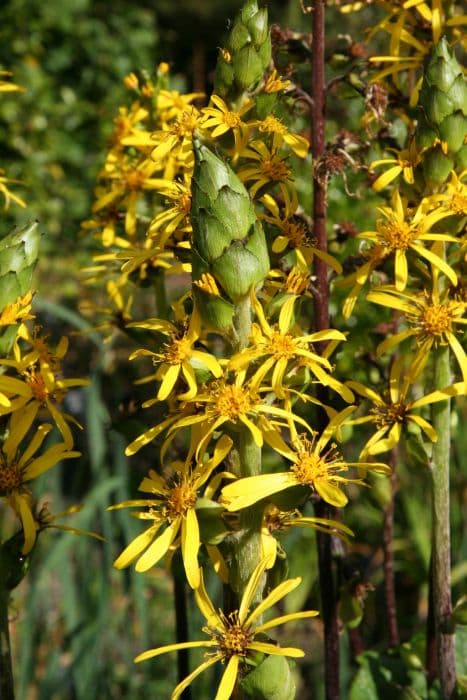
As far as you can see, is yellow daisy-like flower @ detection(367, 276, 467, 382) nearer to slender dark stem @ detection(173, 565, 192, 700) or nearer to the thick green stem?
the thick green stem

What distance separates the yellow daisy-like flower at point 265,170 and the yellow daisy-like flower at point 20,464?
0.60m

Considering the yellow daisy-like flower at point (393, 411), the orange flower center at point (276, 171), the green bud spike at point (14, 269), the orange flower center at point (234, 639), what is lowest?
the orange flower center at point (234, 639)

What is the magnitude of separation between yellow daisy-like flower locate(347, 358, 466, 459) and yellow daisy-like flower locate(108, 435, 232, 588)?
34cm

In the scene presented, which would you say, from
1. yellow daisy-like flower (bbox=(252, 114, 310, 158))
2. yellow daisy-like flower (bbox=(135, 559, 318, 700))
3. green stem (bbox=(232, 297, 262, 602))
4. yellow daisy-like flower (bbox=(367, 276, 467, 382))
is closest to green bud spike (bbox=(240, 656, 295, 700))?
yellow daisy-like flower (bbox=(135, 559, 318, 700))

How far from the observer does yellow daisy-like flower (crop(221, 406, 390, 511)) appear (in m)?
1.41

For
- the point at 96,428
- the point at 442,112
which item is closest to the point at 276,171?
the point at 442,112

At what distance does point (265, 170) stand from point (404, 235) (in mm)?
293

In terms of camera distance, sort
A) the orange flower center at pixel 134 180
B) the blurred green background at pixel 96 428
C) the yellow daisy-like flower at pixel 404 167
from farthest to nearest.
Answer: the blurred green background at pixel 96 428, the orange flower center at pixel 134 180, the yellow daisy-like flower at pixel 404 167

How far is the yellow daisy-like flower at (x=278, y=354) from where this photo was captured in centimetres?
145

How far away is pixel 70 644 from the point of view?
295 cm

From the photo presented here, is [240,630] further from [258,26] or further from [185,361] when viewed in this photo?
[258,26]

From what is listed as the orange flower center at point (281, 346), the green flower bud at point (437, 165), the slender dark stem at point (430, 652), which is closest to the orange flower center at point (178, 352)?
the orange flower center at point (281, 346)

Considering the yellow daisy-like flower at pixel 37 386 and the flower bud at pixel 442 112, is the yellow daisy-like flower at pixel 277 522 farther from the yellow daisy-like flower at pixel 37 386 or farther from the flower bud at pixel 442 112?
the flower bud at pixel 442 112

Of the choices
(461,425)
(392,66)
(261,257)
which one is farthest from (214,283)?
(461,425)
